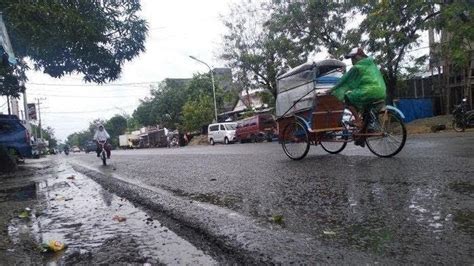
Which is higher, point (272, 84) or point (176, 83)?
point (176, 83)

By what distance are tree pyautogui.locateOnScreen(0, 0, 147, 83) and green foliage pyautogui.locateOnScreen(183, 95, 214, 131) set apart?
3924 centimetres

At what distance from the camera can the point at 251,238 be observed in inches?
124

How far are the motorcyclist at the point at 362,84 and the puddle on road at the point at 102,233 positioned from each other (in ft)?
12.9

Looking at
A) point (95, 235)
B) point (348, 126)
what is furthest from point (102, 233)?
point (348, 126)

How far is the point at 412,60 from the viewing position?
1005 inches

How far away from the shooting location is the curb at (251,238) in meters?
2.62

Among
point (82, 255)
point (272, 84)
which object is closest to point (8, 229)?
point (82, 255)

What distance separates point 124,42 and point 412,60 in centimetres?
2031

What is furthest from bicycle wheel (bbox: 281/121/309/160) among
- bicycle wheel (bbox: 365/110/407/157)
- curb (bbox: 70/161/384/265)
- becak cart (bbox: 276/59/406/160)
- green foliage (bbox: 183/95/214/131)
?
green foliage (bbox: 183/95/214/131)

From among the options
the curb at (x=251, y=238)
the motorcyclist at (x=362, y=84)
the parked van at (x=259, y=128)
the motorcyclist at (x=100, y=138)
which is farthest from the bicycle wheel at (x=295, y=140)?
the parked van at (x=259, y=128)

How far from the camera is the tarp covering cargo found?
27.7 ft

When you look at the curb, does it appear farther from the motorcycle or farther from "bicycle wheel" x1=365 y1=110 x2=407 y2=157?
the motorcycle

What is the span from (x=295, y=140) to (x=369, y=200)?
445cm

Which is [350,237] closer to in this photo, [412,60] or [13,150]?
[13,150]
